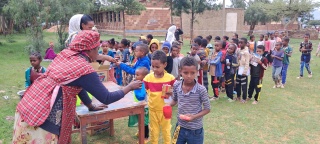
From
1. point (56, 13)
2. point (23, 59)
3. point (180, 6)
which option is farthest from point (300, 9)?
point (23, 59)

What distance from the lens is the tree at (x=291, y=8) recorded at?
23.6 metres

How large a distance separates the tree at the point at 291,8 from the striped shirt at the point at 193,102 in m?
24.7

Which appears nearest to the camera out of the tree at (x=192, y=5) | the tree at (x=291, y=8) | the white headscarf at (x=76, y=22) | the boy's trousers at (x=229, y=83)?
the white headscarf at (x=76, y=22)

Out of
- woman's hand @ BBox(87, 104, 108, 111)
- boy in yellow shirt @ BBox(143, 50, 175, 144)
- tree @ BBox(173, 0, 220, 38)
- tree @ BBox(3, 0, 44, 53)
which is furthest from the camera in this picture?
tree @ BBox(173, 0, 220, 38)

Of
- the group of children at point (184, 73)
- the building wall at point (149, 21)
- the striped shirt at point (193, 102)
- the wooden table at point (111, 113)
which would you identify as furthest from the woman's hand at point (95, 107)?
the building wall at point (149, 21)

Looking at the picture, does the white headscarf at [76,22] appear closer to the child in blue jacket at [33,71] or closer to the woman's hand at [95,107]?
the child in blue jacket at [33,71]

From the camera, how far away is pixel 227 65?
19.3ft

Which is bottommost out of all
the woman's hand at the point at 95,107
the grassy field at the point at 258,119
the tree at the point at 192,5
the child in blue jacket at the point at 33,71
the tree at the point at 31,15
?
the grassy field at the point at 258,119

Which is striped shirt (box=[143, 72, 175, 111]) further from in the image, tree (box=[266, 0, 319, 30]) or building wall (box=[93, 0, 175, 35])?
tree (box=[266, 0, 319, 30])

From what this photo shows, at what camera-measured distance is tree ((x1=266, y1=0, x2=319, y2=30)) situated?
23578mm

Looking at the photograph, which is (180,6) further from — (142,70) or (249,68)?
(142,70)

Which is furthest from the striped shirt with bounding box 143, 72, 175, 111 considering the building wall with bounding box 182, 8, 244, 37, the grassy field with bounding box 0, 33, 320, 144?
the building wall with bounding box 182, 8, 244, 37

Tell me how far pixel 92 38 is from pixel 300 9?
2604 cm

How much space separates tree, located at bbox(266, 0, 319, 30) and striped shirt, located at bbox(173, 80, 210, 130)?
24714mm
